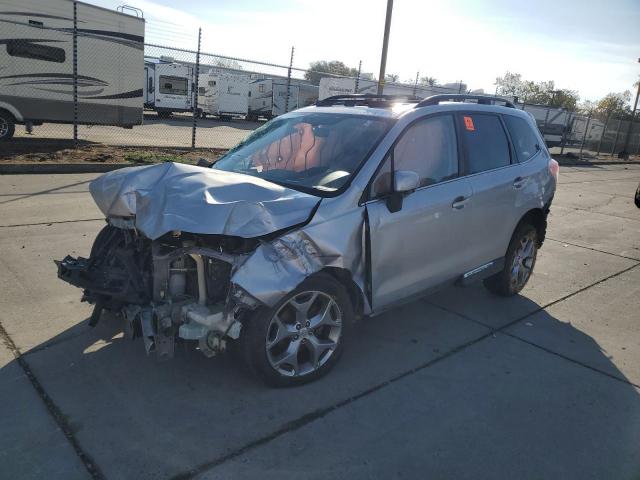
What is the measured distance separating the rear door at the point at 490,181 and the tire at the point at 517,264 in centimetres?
18

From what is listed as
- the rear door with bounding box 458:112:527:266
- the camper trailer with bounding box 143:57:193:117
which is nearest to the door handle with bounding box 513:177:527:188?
the rear door with bounding box 458:112:527:266

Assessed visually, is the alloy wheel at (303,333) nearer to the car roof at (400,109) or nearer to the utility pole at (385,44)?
the car roof at (400,109)

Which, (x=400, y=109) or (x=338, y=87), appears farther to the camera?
(x=338, y=87)

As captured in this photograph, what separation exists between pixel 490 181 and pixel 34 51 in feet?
42.5

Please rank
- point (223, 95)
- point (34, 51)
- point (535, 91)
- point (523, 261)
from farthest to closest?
point (535, 91)
point (223, 95)
point (34, 51)
point (523, 261)

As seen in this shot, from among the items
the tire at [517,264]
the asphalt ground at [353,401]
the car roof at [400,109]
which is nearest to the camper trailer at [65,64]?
the asphalt ground at [353,401]

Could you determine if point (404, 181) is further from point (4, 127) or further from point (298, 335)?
point (4, 127)

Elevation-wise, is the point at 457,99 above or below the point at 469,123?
above

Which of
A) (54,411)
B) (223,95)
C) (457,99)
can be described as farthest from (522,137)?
(223,95)

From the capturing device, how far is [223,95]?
1331 inches

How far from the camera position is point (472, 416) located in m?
3.18

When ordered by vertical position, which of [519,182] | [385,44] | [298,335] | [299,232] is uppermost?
[385,44]

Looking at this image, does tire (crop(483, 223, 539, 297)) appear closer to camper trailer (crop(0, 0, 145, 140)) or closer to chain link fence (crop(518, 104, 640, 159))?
camper trailer (crop(0, 0, 145, 140))

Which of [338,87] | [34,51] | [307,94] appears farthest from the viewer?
[307,94]
